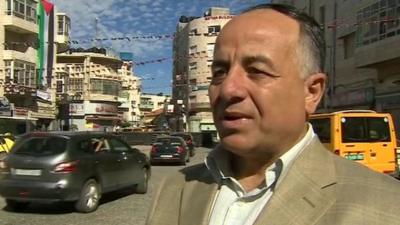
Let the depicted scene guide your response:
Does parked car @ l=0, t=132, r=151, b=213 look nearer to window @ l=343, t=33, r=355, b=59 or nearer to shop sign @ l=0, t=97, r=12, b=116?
window @ l=343, t=33, r=355, b=59

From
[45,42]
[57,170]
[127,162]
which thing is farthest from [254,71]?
[45,42]

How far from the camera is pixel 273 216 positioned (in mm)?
1701

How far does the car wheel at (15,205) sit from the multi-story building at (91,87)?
2916 inches

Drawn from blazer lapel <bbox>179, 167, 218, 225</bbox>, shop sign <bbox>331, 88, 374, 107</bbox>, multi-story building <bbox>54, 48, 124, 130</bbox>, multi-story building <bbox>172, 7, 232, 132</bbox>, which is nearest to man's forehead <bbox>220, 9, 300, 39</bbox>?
blazer lapel <bbox>179, 167, 218, 225</bbox>

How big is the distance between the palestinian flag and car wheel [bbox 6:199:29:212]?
1698 inches

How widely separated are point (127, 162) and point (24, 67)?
130ft

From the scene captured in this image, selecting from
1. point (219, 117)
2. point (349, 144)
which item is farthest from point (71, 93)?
point (219, 117)

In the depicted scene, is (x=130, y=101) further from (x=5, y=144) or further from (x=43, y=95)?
(x=5, y=144)

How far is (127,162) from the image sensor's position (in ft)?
43.2

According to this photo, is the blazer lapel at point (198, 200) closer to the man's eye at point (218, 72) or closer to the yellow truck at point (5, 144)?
the man's eye at point (218, 72)

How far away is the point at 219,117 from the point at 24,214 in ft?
32.3

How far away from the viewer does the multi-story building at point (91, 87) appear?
289 feet

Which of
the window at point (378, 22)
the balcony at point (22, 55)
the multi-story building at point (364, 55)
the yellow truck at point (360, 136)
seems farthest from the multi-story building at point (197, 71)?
the yellow truck at point (360, 136)

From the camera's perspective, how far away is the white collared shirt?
6.05 feet
